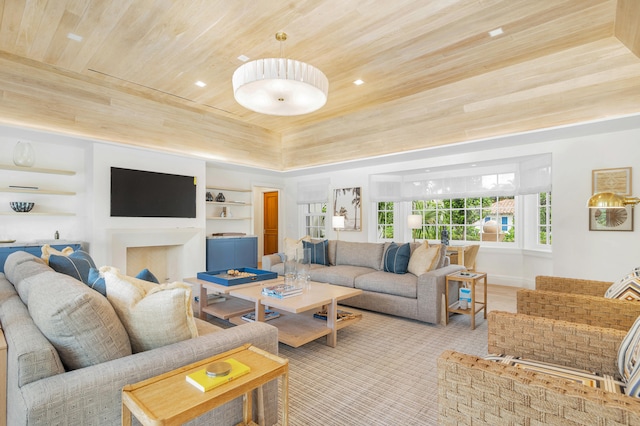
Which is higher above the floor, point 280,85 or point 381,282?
point 280,85

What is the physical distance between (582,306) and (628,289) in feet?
0.99

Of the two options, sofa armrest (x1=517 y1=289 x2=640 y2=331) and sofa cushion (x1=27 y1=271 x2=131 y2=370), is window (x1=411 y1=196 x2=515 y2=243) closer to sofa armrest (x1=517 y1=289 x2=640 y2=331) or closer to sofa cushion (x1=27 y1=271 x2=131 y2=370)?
sofa armrest (x1=517 y1=289 x2=640 y2=331)

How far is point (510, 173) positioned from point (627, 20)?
3.46 m

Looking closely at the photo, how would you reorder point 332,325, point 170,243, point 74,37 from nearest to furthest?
1. point 332,325
2. point 74,37
3. point 170,243

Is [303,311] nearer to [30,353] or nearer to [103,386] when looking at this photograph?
[103,386]

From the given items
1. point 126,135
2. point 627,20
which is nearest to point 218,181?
point 126,135

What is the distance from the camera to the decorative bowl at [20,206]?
14.1 ft

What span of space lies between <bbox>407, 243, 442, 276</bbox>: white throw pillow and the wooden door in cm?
500

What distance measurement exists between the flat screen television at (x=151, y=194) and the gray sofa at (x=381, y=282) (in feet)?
6.31

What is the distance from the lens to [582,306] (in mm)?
2125

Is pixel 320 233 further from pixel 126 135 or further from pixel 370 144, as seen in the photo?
pixel 126 135

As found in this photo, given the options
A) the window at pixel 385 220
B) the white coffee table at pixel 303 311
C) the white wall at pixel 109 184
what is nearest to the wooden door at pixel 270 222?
the window at pixel 385 220

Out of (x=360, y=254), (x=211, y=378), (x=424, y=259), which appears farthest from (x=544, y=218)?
(x=211, y=378)

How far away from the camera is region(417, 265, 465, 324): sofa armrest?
11.8 ft
